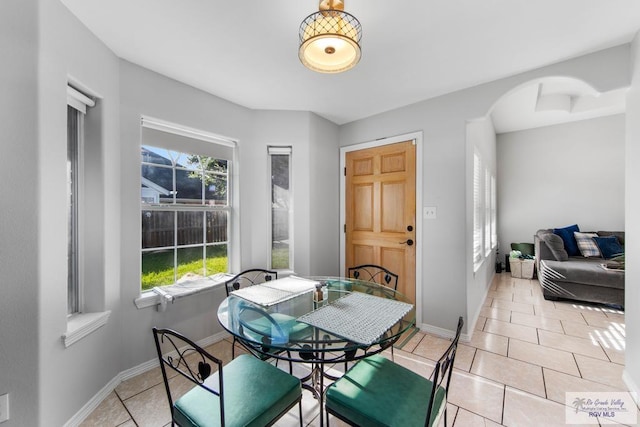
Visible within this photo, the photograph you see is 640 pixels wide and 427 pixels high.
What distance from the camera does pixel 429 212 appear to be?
2836 millimetres

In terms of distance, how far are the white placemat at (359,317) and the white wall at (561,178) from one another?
504cm

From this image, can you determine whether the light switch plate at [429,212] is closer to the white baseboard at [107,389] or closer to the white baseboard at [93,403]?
the white baseboard at [107,389]

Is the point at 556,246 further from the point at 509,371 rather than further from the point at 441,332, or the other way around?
the point at 509,371

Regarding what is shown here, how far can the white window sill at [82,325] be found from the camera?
157cm

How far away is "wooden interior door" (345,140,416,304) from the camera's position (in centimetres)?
297

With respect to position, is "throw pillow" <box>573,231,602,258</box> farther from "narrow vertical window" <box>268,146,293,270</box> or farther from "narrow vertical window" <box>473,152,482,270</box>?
"narrow vertical window" <box>268,146,293,270</box>

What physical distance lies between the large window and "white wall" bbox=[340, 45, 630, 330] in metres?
2.18

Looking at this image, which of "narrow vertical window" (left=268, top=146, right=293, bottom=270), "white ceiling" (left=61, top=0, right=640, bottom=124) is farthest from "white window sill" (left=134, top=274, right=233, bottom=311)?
"white ceiling" (left=61, top=0, right=640, bottom=124)

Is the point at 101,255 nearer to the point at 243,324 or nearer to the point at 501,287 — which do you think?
the point at 243,324

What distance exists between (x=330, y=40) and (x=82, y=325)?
2270 mm

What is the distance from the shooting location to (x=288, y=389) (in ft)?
4.18

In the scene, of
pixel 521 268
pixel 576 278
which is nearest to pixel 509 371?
pixel 576 278

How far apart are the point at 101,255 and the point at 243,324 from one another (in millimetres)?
1280

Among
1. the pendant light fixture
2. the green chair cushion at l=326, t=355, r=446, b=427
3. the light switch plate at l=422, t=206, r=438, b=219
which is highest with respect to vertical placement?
the pendant light fixture
